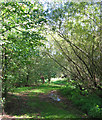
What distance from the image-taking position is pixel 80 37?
332 centimetres

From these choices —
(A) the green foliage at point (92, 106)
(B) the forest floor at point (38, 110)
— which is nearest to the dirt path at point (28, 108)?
(B) the forest floor at point (38, 110)

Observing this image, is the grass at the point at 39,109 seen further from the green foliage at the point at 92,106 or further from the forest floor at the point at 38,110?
the green foliage at the point at 92,106

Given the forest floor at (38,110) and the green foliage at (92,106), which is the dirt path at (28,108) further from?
the green foliage at (92,106)

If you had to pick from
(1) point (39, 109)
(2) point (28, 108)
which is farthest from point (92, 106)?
(2) point (28, 108)

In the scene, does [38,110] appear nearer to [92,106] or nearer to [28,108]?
[28,108]

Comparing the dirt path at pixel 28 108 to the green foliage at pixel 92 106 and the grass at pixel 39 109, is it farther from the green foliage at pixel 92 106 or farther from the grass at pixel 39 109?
the green foliage at pixel 92 106

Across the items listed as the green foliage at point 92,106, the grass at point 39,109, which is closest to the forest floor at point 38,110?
the grass at point 39,109

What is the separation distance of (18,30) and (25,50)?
1.84 ft

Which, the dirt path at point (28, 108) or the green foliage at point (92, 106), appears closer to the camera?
the green foliage at point (92, 106)

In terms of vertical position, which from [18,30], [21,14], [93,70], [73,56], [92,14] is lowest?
[93,70]

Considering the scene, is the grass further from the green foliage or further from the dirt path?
the green foliage

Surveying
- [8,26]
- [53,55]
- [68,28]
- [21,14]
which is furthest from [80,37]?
[8,26]

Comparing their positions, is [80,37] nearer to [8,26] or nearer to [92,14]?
[92,14]

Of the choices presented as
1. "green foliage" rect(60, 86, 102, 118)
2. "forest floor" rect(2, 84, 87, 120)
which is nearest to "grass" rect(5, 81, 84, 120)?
"forest floor" rect(2, 84, 87, 120)
